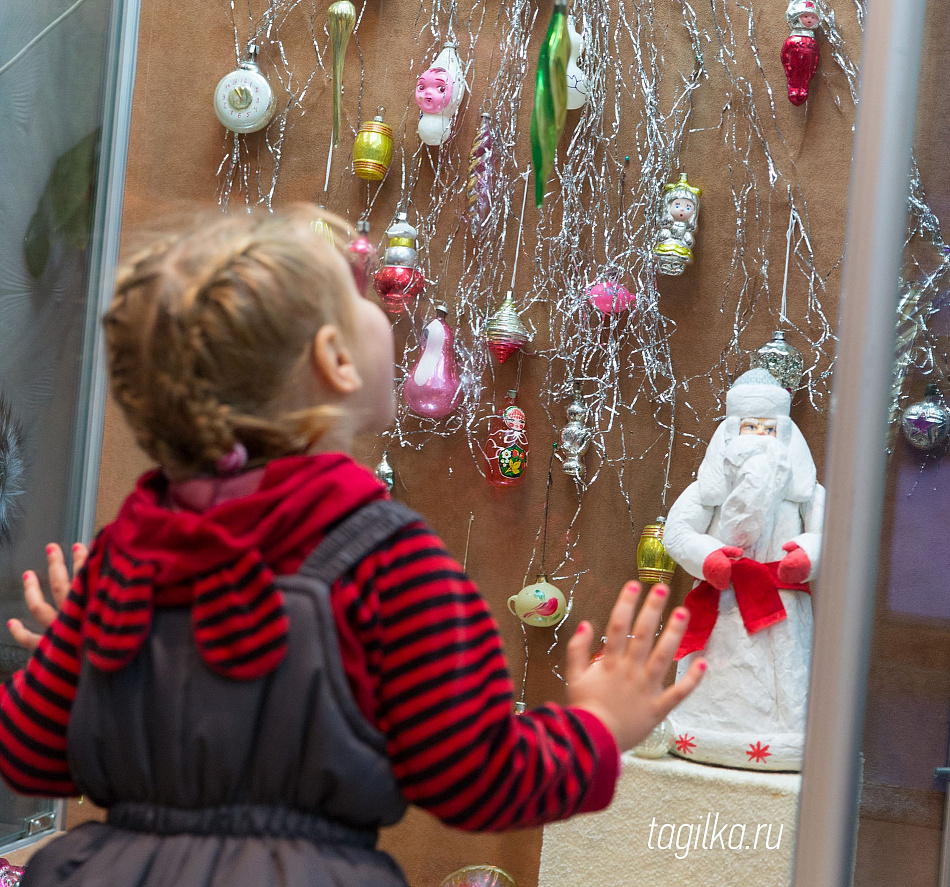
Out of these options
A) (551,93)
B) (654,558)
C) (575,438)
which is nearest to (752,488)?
(654,558)

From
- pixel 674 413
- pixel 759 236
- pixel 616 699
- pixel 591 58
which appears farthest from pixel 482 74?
pixel 616 699

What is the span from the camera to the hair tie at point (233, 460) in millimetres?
632

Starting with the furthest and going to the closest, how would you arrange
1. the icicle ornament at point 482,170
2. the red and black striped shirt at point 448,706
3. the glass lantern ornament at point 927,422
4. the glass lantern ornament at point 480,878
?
1. the icicle ornament at point 482,170
2. the glass lantern ornament at point 480,878
3. the glass lantern ornament at point 927,422
4. the red and black striped shirt at point 448,706

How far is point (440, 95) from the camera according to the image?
1965mm

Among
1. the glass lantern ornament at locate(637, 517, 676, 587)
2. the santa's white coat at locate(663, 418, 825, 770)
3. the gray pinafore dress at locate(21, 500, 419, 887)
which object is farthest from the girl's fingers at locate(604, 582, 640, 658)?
the glass lantern ornament at locate(637, 517, 676, 587)

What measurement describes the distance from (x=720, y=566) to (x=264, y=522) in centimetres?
117

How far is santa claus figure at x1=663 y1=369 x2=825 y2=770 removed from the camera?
1.64 m

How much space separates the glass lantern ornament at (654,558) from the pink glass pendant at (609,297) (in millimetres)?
384

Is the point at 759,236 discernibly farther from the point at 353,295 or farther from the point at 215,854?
the point at 215,854

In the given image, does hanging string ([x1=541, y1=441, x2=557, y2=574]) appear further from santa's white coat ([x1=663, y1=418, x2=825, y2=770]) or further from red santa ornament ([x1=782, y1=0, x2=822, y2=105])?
red santa ornament ([x1=782, y1=0, x2=822, y2=105])

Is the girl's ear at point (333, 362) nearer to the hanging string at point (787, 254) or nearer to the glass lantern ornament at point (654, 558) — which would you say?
the glass lantern ornament at point (654, 558)

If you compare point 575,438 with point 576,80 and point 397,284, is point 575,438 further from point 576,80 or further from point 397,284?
point 576,80

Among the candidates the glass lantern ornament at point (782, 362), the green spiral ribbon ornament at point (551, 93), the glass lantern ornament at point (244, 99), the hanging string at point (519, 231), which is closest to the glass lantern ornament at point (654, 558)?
the glass lantern ornament at point (782, 362)

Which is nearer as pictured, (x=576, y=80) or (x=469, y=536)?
(x=576, y=80)
